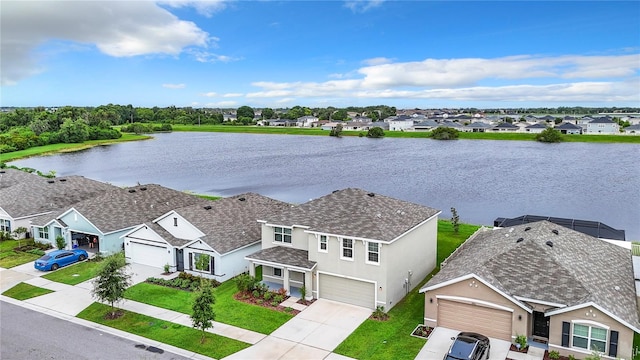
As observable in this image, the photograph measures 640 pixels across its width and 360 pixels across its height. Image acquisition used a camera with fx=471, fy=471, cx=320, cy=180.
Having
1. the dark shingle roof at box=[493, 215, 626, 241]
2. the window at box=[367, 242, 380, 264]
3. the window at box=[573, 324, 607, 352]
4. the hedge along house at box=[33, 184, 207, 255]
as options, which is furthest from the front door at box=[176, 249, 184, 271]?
the dark shingle roof at box=[493, 215, 626, 241]

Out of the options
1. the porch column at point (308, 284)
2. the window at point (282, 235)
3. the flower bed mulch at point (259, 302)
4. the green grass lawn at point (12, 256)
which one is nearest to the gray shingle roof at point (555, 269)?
the porch column at point (308, 284)

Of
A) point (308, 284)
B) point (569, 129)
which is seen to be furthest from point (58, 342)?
point (569, 129)

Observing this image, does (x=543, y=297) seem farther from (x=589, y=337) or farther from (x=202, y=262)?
(x=202, y=262)

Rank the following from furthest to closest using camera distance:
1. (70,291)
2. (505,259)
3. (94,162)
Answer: (94,162), (70,291), (505,259)

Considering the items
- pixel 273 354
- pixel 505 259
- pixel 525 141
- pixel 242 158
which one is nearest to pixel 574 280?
pixel 505 259

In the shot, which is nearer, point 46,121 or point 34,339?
point 34,339

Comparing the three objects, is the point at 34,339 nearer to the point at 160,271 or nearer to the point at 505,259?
the point at 160,271

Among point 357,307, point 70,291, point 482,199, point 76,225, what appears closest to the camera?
point 357,307
